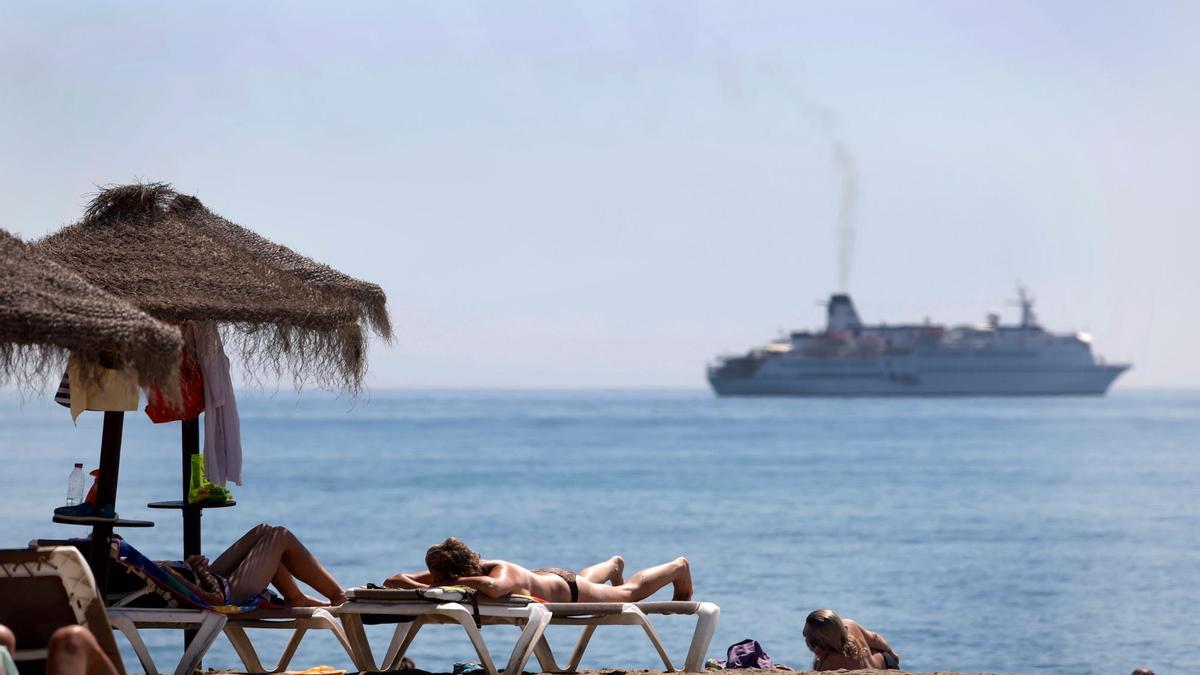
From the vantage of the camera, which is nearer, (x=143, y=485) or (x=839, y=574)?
(x=839, y=574)

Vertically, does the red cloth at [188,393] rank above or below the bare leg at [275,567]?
above

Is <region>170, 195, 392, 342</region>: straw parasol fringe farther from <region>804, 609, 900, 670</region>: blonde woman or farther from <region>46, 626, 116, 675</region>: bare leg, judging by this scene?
<region>46, 626, 116, 675</region>: bare leg

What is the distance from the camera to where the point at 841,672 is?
17.6ft

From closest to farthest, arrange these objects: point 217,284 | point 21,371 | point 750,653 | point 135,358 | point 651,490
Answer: point 135,358 → point 21,371 → point 217,284 → point 750,653 → point 651,490

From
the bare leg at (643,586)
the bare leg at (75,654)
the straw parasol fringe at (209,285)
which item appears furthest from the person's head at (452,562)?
the bare leg at (75,654)

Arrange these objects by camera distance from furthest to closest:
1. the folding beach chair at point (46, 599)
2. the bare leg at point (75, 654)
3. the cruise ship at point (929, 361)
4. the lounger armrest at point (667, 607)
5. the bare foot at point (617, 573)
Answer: the cruise ship at point (929, 361)
the bare foot at point (617, 573)
the lounger armrest at point (667, 607)
the folding beach chair at point (46, 599)
the bare leg at point (75, 654)

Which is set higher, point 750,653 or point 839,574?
point 750,653

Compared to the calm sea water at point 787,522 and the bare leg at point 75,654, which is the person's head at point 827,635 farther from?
the bare leg at point 75,654

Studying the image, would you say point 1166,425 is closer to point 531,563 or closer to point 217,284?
point 531,563

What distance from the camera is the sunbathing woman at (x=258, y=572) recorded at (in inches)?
194

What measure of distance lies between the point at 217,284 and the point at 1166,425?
87.6 m

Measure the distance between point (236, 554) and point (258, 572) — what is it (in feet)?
0.32

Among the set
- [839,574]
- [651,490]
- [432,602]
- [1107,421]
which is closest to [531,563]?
[839,574]

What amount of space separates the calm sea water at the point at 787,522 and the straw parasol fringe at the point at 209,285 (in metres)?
0.39
